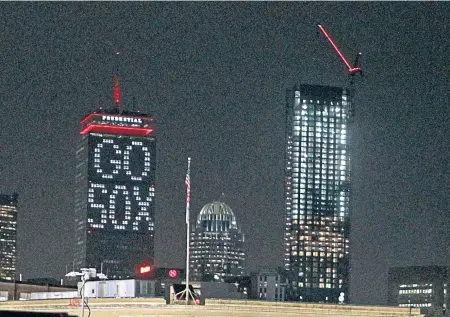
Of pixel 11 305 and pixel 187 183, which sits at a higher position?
pixel 187 183

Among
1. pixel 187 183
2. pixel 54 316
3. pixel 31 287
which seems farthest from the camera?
pixel 31 287

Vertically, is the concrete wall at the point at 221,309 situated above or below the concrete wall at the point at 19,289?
below

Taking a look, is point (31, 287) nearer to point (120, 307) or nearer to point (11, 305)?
point (11, 305)

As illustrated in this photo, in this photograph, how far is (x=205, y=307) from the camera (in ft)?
336

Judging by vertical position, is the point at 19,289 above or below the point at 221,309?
above

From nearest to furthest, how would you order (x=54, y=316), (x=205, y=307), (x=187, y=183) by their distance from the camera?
(x=54, y=316) → (x=187, y=183) → (x=205, y=307)

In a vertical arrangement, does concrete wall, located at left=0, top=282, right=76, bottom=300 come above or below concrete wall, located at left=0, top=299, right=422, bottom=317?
above

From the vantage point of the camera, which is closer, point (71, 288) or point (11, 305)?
point (11, 305)

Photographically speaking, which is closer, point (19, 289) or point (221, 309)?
point (221, 309)

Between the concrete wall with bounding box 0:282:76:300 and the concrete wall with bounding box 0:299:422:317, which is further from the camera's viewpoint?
the concrete wall with bounding box 0:282:76:300

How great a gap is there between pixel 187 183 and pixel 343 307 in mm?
17711

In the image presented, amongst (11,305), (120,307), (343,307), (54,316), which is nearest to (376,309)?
(343,307)

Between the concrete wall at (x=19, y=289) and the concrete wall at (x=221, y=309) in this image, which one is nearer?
the concrete wall at (x=221, y=309)

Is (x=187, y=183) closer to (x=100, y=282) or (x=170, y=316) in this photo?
(x=170, y=316)
